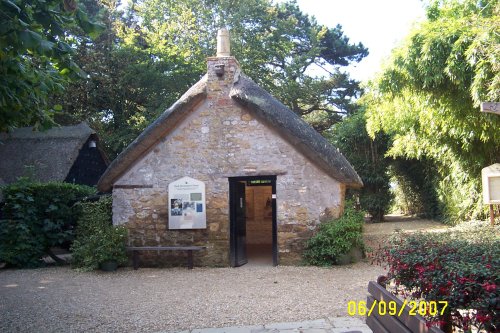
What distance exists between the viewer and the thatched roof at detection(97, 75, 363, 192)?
9320 millimetres

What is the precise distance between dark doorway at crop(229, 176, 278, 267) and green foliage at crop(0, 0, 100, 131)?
15.6 ft

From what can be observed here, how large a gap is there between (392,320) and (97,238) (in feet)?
25.2

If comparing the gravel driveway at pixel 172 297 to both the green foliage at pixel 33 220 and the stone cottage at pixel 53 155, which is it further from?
the stone cottage at pixel 53 155

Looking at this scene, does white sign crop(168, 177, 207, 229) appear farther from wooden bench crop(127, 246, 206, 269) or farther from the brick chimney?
the brick chimney

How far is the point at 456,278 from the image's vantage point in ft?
10.0

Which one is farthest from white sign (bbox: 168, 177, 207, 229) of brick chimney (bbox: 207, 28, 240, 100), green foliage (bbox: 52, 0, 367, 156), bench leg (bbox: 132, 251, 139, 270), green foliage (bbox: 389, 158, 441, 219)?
green foliage (bbox: 389, 158, 441, 219)

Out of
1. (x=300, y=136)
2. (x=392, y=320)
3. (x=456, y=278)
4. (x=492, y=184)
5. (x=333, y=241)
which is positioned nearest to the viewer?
(x=456, y=278)

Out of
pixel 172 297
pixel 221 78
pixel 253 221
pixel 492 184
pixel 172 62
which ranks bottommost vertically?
pixel 172 297

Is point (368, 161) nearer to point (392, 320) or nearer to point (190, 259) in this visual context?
point (190, 259)

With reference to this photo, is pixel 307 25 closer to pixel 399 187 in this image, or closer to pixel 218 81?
pixel 399 187

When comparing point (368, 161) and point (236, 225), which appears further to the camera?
point (368, 161)

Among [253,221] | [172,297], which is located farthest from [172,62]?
[172,297]

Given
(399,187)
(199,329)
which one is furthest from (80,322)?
(399,187)

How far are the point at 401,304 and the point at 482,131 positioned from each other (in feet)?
30.0
